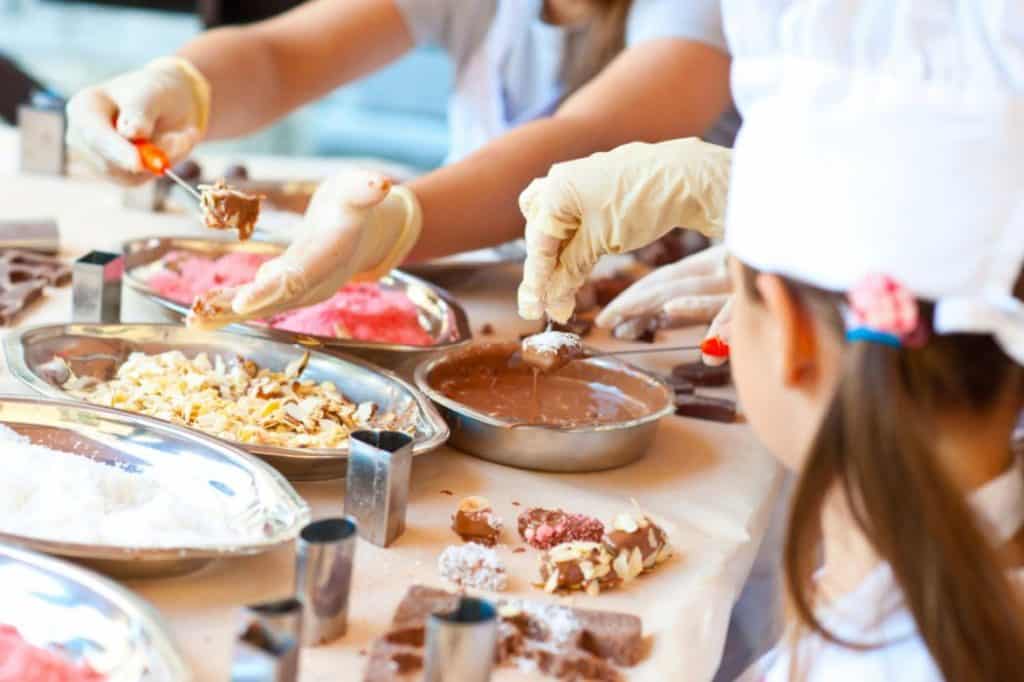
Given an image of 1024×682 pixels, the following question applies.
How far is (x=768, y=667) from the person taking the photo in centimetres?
121

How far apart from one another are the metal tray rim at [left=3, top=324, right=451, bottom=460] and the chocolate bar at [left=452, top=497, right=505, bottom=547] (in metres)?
0.09

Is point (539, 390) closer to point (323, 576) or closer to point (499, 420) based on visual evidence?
point (499, 420)

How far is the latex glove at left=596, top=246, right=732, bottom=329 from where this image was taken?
6.23ft

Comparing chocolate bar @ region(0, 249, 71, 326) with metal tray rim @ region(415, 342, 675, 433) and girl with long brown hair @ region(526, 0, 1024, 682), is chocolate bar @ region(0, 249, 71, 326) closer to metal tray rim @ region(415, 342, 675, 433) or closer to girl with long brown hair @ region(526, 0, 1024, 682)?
metal tray rim @ region(415, 342, 675, 433)

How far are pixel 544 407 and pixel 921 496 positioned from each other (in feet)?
2.40

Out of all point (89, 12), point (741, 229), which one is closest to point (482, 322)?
point (741, 229)

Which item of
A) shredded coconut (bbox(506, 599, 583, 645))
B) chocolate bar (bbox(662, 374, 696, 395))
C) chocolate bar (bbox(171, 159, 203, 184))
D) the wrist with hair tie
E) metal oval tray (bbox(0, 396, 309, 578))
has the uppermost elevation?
the wrist with hair tie

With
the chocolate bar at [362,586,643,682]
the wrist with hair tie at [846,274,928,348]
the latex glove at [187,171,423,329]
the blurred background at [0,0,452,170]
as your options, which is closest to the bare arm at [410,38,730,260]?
the latex glove at [187,171,423,329]

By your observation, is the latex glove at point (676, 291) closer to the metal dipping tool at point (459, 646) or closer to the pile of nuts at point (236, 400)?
the pile of nuts at point (236, 400)

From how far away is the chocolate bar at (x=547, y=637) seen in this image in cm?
100

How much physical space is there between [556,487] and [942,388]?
1.96 feet

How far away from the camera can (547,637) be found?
1.04 metres

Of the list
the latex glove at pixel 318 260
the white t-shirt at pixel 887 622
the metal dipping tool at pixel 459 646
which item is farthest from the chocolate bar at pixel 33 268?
the white t-shirt at pixel 887 622

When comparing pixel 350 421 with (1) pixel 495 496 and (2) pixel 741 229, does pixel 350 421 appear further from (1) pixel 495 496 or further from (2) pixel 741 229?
(2) pixel 741 229
